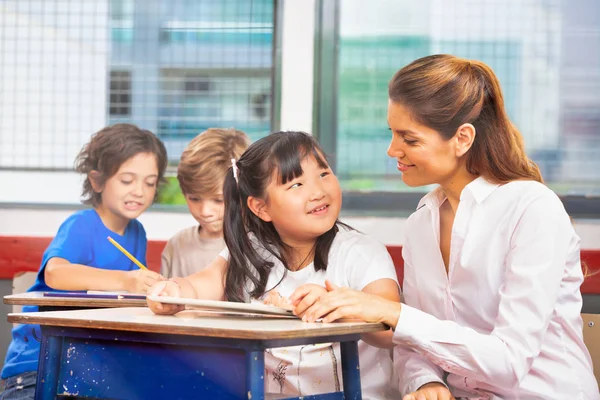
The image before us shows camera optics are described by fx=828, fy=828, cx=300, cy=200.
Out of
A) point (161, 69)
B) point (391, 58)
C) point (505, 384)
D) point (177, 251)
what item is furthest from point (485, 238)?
point (161, 69)

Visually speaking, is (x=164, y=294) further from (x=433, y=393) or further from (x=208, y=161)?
(x=208, y=161)

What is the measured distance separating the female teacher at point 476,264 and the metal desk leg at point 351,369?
0.26 feet

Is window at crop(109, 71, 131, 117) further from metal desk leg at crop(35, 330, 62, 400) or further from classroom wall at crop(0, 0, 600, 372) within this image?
metal desk leg at crop(35, 330, 62, 400)

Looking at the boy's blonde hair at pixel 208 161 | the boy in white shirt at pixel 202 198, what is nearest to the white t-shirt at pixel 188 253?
the boy in white shirt at pixel 202 198

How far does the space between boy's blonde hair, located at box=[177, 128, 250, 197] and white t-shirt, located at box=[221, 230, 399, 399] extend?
0.62 metres

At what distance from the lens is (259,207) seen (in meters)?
1.98

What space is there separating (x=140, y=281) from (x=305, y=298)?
0.88m

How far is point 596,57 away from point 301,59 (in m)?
1.04

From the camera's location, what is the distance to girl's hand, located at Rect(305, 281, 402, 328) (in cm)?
140

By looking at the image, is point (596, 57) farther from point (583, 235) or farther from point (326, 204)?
point (326, 204)

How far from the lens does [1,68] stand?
3.18 metres

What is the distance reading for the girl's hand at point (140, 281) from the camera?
2.19 metres

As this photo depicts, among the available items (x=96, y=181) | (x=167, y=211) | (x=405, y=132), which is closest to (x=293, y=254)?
(x=405, y=132)

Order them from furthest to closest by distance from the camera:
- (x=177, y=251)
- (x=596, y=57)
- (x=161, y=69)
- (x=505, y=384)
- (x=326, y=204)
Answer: (x=161, y=69) < (x=596, y=57) < (x=177, y=251) < (x=326, y=204) < (x=505, y=384)
